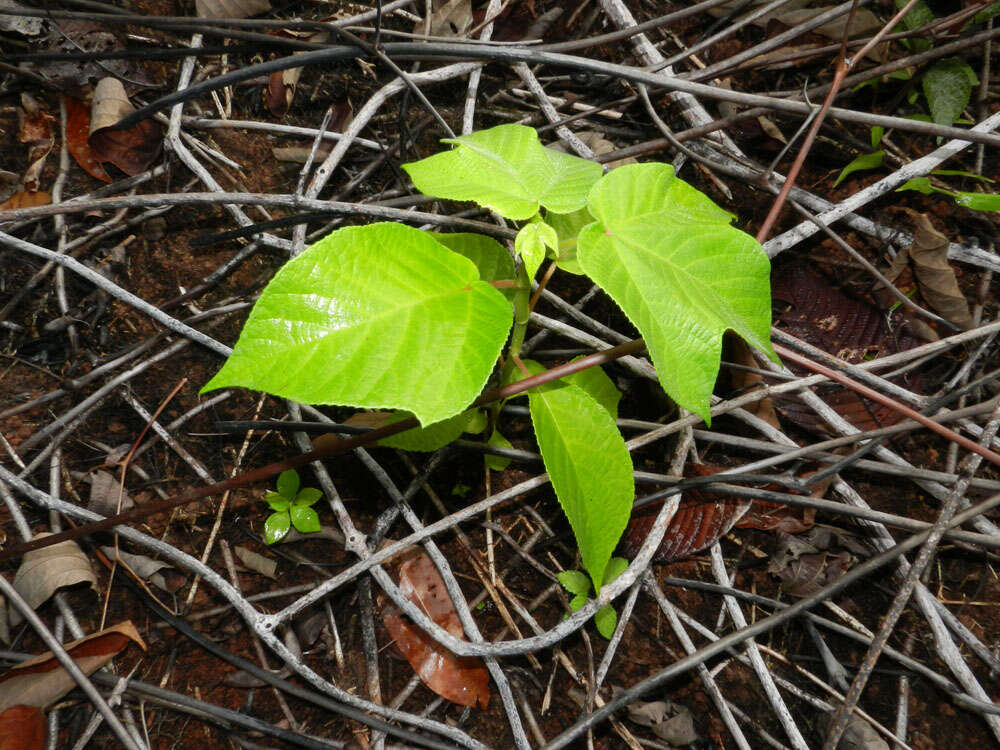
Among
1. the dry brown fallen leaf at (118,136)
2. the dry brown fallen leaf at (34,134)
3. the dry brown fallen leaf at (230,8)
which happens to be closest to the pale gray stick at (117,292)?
the dry brown fallen leaf at (34,134)

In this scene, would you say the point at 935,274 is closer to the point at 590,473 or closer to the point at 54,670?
the point at 590,473

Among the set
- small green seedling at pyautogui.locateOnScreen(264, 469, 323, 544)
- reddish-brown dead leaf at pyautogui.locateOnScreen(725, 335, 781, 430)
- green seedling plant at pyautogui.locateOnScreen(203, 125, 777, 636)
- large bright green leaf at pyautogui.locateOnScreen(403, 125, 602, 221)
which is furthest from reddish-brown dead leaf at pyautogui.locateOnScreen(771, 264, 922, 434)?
small green seedling at pyautogui.locateOnScreen(264, 469, 323, 544)

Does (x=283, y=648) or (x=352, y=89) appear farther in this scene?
(x=352, y=89)

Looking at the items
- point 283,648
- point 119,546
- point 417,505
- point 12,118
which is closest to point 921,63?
point 417,505

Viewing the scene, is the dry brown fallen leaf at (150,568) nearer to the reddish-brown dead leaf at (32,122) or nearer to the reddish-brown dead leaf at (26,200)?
the reddish-brown dead leaf at (26,200)

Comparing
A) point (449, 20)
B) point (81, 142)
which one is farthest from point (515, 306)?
point (81, 142)

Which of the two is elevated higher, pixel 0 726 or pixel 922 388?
pixel 922 388

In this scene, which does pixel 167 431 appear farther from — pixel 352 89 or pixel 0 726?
pixel 352 89
